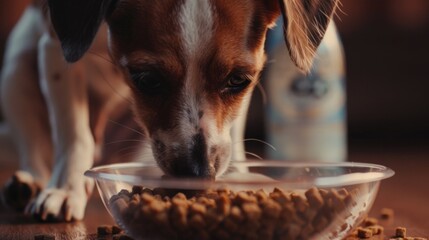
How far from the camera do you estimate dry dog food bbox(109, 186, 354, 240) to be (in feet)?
4.19

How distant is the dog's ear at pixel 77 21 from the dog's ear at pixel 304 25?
41 centimetres

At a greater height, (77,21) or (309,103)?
(77,21)

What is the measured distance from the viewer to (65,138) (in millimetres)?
2051

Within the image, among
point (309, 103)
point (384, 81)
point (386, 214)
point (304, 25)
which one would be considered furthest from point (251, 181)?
point (384, 81)

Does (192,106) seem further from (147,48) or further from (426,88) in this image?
(426,88)

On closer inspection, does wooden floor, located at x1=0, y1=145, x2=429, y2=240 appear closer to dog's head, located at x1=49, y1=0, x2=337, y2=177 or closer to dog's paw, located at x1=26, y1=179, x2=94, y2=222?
dog's paw, located at x1=26, y1=179, x2=94, y2=222

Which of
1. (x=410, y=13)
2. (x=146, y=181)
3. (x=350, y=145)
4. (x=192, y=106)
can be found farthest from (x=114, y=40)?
(x=410, y=13)

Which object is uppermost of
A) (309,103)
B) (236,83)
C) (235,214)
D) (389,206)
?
(236,83)

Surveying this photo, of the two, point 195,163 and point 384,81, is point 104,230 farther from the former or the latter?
point 384,81

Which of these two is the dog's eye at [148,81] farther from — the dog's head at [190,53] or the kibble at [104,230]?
the kibble at [104,230]

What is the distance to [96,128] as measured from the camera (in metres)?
2.42

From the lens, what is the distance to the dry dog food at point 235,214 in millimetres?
1278

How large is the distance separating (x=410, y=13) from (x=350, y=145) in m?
0.89

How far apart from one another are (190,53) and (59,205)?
546 millimetres
